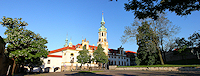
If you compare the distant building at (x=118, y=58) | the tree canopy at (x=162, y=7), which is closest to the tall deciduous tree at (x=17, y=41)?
the tree canopy at (x=162, y=7)

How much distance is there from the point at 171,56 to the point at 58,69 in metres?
46.8

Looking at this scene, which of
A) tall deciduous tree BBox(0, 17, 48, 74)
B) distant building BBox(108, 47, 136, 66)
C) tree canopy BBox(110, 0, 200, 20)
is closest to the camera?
tree canopy BBox(110, 0, 200, 20)

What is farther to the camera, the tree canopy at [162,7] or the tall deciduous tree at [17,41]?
the tall deciduous tree at [17,41]

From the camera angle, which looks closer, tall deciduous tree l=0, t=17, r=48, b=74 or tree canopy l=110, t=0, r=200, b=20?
tree canopy l=110, t=0, r=200, b=20

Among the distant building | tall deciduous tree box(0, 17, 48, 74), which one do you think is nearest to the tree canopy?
tall deciduous tree box(0, 17, 48, 74)

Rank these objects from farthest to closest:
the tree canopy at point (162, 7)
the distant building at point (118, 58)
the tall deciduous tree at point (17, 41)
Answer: the distant building at point (118, 58), the tall deciduous tree at point (17, 41), the tree canopy at point (162, 7)

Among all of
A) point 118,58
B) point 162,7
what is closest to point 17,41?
point 162,7

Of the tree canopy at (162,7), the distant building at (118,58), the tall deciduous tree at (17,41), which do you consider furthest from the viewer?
the distant building at (118,58)

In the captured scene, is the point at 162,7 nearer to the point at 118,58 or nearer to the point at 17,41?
the point at 17,41

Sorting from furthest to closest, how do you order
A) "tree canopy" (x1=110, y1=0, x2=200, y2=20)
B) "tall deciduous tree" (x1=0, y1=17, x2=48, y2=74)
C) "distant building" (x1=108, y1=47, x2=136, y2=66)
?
"distant building" (x1=108, y1=47, x2=136, y2=66) → "tall deciduous tree" (x1=0, y1=17, x2=48, y2=74) → "tree canopy" (x1=110, y1=0, x2=200, y2=20)

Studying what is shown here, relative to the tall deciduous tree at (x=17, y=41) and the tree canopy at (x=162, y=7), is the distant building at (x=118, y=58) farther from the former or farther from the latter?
the tree canopy at (x=162, y=7)

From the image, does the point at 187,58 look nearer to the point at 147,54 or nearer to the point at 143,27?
the point at 147,54

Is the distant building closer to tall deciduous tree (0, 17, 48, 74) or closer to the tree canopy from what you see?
tall deciduous tree (0, 17, 48, 74)

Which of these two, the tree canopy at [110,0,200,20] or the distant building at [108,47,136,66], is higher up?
the tree canopy at [110,0,200,20]
